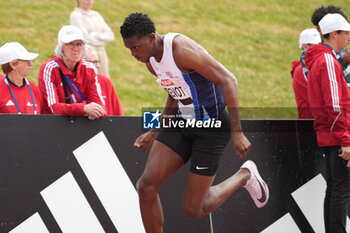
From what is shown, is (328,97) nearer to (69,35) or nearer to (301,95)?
(301,95)

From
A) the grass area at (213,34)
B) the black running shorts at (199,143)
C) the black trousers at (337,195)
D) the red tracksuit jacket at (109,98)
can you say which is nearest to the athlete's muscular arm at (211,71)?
the black running shorts at (199,143)

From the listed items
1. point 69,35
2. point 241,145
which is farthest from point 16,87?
point 241,145

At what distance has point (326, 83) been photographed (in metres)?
6.11

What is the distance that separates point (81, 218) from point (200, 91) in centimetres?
194

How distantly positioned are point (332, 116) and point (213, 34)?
1133 cm

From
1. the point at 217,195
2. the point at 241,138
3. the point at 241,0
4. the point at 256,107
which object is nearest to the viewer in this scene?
the point at 241,138

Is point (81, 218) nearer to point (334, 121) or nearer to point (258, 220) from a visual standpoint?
point (258, 220)

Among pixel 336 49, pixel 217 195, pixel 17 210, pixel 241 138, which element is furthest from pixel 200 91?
pixel 17 210

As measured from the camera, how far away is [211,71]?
5168 millimetres

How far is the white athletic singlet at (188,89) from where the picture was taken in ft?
17.2

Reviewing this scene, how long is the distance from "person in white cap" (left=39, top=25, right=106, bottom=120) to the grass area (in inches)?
208

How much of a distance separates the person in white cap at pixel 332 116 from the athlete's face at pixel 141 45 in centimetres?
195

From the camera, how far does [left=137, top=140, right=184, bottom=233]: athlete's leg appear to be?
5.34 meters

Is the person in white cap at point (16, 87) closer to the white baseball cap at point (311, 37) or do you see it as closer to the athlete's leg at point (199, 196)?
the athlete's leg at point (199, 196)
